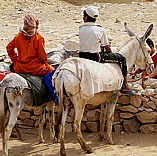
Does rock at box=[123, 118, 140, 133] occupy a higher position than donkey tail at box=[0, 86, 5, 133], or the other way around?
donkey tail at box=[0, 86, 5, 133]

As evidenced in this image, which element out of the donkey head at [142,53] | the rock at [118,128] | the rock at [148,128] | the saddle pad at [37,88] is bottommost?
the rock at [118,128]

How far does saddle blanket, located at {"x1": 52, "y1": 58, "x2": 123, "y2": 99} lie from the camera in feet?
24.0

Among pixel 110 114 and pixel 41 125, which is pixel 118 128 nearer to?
pixel 110 114

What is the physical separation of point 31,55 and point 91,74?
0.99 meters

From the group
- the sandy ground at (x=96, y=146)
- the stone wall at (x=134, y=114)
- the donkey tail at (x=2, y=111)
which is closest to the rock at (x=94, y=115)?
the stone wall at (x=134, y=114)

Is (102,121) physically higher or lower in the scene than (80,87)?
lower

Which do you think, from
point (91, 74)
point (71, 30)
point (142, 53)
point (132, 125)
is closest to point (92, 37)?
point (91, 74)

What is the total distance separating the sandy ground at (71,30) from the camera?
805 cm

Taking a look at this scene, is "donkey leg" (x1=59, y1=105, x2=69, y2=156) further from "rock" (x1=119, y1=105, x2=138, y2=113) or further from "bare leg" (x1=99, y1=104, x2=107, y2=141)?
"rock" (x1=119, y1=105, x2=138, y2=113)

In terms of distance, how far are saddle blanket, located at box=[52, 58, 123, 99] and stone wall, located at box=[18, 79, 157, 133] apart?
0.92m

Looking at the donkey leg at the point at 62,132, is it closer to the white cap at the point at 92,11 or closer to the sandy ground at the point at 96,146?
the sandy ground at the point at 96,146

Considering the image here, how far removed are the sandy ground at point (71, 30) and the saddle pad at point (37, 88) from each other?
88 centimetres

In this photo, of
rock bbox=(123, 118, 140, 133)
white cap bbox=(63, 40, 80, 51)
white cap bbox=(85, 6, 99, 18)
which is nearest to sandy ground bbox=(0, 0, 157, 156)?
rock bbox=(123, 118, 140, 133)

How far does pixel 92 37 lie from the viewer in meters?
7.71
